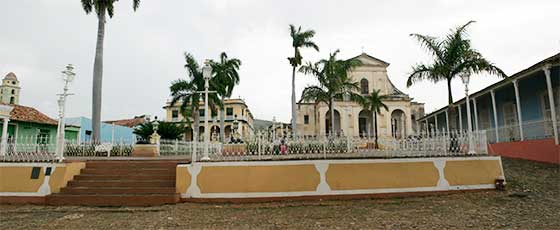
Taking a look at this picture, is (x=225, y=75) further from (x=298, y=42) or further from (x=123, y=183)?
(x=123, y=183)

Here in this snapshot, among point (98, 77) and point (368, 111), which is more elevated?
point (368, 111)

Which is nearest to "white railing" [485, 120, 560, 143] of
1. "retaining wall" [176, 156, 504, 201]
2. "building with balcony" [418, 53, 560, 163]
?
"building with balcony" [418, 53, 560, 163]

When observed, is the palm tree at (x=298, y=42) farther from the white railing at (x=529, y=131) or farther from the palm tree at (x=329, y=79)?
the white railing at (x=529, y=131)

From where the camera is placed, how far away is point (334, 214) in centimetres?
585

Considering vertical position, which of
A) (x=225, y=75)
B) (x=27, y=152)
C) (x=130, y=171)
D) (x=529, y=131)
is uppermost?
(x=225, y=75)

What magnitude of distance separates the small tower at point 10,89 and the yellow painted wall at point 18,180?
32824mm

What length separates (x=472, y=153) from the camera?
7496mm

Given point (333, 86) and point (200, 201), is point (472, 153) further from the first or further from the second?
point (333, 86)

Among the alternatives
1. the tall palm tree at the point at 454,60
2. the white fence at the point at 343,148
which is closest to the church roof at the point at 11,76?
the white fence at the point at 343,148

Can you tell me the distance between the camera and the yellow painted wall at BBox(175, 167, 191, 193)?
7031 mm

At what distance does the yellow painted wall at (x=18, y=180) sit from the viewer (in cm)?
716

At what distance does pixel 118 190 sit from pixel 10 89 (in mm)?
42173

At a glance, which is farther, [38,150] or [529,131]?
[529,131]

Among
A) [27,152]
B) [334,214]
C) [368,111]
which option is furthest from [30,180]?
[368,111]
